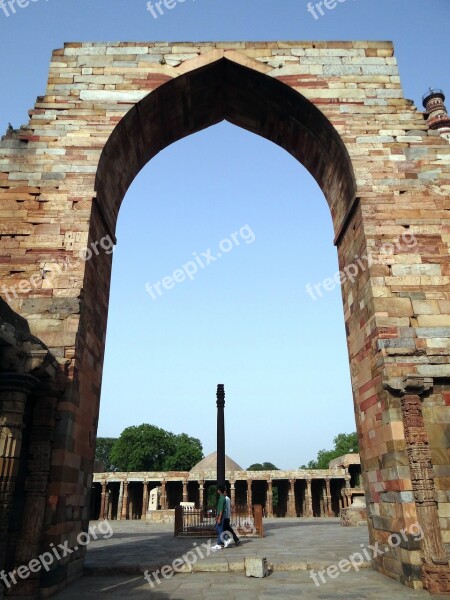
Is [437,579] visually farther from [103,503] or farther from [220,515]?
[103,503]

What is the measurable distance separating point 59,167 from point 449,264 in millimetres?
6591

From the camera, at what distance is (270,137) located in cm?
1030

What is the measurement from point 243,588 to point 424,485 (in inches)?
96.6

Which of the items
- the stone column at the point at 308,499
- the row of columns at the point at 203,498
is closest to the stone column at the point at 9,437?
the row of columns at the point at 203,498

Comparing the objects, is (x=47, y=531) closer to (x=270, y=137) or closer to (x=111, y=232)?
(x=111, y=232)

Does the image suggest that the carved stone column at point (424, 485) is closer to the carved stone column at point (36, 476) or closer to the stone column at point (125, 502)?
the carved stone column at point (36, 476)

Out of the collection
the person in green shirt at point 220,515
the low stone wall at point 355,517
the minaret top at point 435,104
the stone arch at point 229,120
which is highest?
the minaret top at point 435,104

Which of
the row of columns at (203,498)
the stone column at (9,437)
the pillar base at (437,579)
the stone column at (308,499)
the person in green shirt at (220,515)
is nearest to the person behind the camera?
the stone column at (9,437)

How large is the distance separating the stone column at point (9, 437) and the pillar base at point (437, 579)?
456 centimetres

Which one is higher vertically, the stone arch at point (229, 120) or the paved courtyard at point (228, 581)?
the stone arch at point (229, 120)

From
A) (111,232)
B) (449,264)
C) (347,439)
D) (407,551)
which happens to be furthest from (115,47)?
(347,439)

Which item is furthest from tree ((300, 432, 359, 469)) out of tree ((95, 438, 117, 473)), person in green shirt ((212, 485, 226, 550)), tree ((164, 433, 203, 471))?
person in green shirt ((212, 485, 226, 550))

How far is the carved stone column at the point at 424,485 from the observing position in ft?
16.4

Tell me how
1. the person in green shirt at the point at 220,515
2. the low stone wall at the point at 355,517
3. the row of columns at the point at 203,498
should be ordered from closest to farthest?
the person in green shirt at the point at 220,515, the low stone wall at the point at 355,517, the row of columns at the point at 203,498
